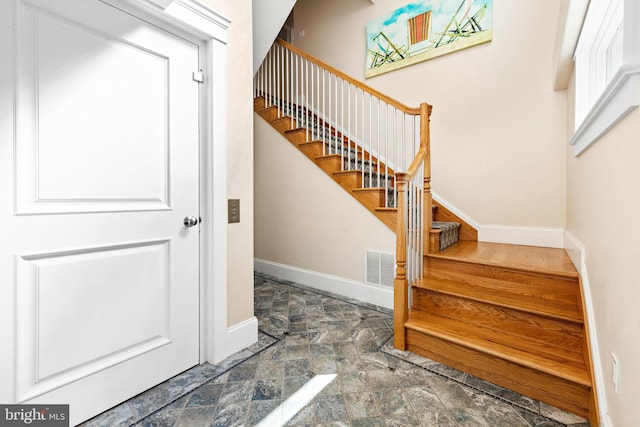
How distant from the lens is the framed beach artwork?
10.4 ft

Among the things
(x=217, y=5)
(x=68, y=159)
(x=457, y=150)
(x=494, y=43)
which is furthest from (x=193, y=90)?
(x=494, y=43)

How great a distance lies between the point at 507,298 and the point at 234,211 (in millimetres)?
1872

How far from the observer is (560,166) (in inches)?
109

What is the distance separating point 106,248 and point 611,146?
2.26 metres

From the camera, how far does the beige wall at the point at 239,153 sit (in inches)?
73.4

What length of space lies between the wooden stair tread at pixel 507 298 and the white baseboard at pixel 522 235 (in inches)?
49.2

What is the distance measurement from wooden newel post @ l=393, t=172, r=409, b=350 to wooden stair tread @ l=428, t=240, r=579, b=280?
513 mm

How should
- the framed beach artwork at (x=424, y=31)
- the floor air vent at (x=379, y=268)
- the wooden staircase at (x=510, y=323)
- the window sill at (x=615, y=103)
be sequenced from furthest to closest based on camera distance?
the framed beach artwork at (x=424, y=31) < the floor air vent at (x=379, y=268) < the wooden staircase at (x=510, y=323) < the window sill at (x=615, y=103)

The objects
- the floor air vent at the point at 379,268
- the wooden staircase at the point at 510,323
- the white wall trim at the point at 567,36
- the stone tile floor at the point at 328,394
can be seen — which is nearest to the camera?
the stone tile floor at the point at 328,394

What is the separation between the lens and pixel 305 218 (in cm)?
330

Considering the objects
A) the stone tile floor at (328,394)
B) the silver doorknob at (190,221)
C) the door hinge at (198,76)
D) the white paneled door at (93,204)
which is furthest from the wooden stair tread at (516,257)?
the door hinge at (198,76)

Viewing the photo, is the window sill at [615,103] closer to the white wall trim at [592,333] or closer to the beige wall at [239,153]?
the white wall trim at [592,333]

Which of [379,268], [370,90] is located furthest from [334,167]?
[379,268]

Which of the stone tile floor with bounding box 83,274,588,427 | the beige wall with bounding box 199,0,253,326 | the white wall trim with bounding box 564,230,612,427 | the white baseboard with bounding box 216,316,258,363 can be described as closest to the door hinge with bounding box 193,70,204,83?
the beige wall with bounding box 199,0,253,326
